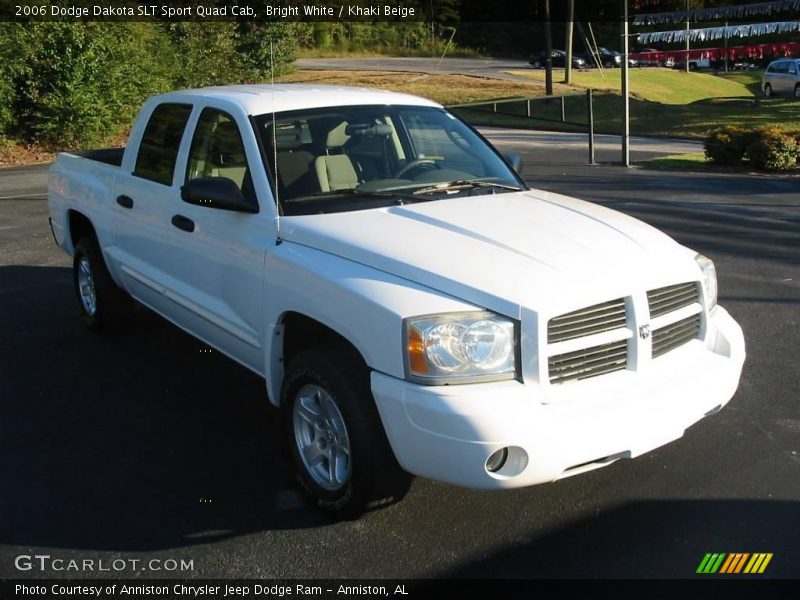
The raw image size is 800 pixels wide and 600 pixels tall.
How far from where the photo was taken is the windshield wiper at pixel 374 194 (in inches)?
191

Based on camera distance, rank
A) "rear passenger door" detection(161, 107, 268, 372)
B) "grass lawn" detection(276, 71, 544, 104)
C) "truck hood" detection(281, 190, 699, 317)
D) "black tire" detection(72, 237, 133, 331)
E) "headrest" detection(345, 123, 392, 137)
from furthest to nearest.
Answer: "grass lawn" detection(276, 71, 544, 104) < "black tire" detection(72, 237, 133, 331) < "headrest" detection(345, 123, 392, 137) < "rear passenger door" detection(161, 107, 268, 372) < "truck hood" detection(281, 190, 699, 317)

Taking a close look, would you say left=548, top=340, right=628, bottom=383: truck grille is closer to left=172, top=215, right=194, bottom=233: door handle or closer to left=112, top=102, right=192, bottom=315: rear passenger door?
left=172, top=215, right=194, bottom=233: door handle

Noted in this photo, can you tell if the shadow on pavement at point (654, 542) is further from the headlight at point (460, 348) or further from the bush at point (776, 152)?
the bush at point (776, 152)

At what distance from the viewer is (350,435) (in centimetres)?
392

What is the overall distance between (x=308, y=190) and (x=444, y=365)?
1584 millimetres

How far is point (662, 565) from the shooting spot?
3777 mm

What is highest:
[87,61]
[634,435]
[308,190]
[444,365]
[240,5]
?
[240,5]

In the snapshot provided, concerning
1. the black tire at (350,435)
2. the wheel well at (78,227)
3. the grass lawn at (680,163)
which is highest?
the wheel well at (78,227)

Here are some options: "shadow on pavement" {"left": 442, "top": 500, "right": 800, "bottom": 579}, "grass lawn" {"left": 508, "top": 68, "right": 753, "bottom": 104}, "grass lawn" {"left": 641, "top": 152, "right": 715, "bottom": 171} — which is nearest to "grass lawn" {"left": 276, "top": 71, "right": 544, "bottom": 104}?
"grass lawn" {"left": 508, "top": 68, "right": 753, "bottom": 104}

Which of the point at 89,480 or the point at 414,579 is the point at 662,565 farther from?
the point at 89,480

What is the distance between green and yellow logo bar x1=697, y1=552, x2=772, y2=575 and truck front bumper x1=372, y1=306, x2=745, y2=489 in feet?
1.66

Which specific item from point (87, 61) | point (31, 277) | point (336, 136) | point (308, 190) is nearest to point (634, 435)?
point (308, 190)

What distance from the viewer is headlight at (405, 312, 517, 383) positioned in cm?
367

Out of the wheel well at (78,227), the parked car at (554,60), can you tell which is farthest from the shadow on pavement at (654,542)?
the parked car at (554,60)
